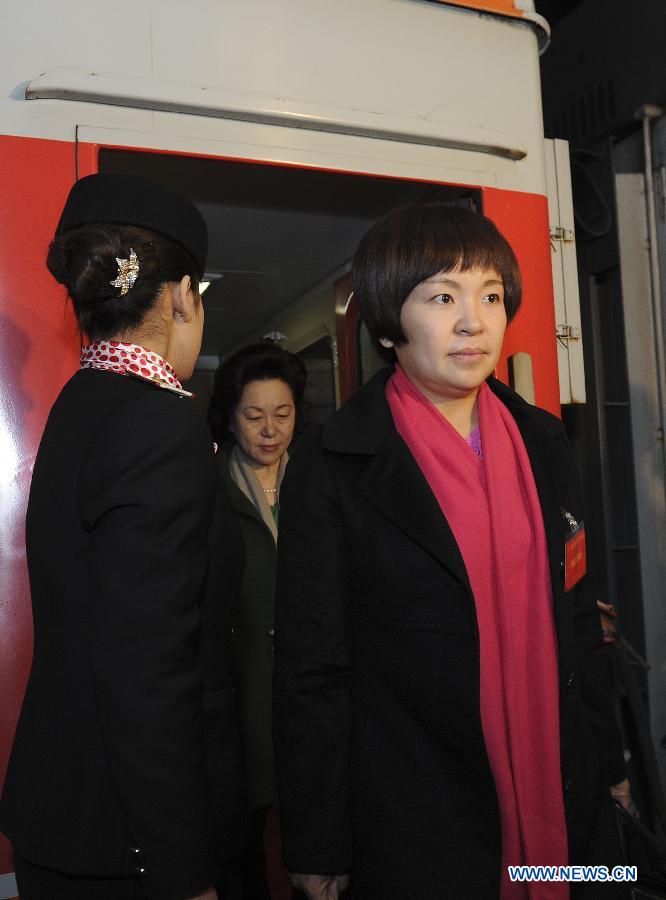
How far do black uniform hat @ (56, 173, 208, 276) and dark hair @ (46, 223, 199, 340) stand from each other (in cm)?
1

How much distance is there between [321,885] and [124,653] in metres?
0.61

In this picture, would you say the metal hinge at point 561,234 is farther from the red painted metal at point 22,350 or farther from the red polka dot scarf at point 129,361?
the red polka dot scarf at point 129,361

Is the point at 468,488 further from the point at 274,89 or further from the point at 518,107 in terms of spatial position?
the point at 518,107

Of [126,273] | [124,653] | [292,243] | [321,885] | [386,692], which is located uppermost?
[292,243]

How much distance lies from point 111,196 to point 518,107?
132 cm

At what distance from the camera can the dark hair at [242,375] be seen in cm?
288

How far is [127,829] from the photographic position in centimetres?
110

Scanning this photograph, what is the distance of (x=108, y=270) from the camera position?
47.5 inches

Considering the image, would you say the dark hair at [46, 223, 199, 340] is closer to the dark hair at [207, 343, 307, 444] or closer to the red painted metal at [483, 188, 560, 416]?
the red painted metal at [483, 188, 560, 416]

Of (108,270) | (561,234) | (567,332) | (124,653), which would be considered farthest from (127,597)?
(561,234)

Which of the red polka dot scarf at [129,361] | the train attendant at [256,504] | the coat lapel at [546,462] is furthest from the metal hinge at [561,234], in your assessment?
the red polka dot scarf at [129,361]

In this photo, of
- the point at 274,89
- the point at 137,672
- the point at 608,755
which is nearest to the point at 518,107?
the point at 274,89

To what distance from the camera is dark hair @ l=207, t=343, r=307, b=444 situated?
2881mm

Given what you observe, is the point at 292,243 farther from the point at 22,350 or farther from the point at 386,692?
the point at 386,692
